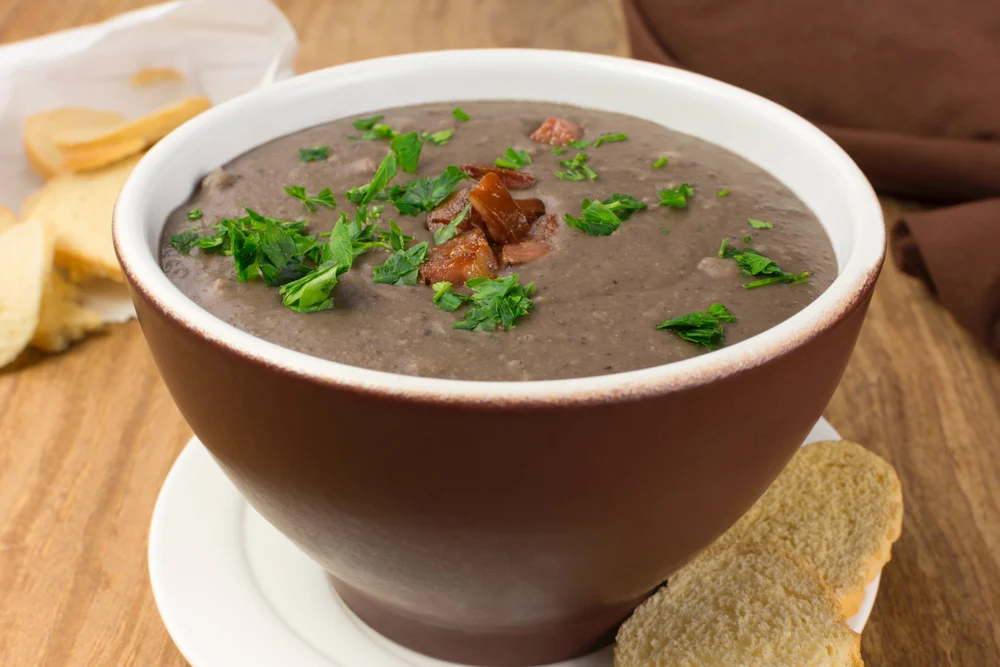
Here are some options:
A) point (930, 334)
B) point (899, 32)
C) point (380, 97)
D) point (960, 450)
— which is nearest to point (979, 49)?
point (899, 32)

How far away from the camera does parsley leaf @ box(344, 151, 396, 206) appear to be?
1.85 metres

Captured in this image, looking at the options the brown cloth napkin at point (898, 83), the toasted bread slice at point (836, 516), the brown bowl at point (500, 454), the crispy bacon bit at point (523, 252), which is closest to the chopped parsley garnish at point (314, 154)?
the brown bowl at point (500, 454)

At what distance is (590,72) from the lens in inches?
90.4

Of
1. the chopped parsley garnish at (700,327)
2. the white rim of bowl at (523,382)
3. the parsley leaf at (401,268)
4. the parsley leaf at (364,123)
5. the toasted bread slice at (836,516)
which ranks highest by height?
the white rim of bowl at (523,382)

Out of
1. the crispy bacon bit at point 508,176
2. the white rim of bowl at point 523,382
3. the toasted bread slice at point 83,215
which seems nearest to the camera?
the white rim of bowl at point 523,382

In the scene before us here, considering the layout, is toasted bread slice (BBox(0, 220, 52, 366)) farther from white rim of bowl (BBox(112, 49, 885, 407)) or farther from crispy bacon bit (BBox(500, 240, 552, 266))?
crispy bacon bit (BBox(500, 240, 552, 266))

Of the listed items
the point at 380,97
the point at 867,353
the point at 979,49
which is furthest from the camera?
the point at 979,49

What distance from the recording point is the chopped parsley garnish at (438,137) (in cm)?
212

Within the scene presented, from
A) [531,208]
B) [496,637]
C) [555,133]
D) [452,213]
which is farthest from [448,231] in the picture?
[496,637]

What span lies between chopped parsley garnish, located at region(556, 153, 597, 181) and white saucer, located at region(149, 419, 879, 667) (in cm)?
85

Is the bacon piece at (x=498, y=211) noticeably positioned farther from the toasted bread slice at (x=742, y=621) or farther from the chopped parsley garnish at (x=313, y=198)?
the toasted bread slice at (x=742, y=621)

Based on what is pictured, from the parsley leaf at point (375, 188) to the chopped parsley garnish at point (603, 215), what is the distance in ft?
1.16

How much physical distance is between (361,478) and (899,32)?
8.47 ft

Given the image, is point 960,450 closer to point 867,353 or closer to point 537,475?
point 867,353
